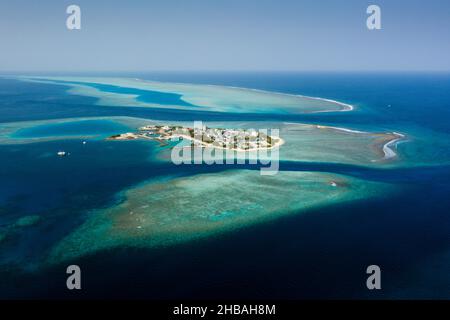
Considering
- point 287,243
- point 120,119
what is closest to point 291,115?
point 120,119

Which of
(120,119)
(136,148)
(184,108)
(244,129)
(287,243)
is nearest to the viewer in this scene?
(287,243)

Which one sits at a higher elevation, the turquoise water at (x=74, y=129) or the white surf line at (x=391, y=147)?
the turquoise water at (x=74, y=129)

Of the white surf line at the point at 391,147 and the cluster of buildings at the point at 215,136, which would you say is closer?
the white surf line at the point at 391,147

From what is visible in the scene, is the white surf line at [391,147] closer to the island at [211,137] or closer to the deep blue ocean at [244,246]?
the deep blue ocean at [244,246]

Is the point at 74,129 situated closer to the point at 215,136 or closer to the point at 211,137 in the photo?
the point at 211,137

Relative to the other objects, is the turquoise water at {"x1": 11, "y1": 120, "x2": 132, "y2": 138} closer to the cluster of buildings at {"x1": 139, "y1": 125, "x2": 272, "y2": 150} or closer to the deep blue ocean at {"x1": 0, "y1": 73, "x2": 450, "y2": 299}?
the cluster of buildings at {"x1": 139, "y1": 125, "x2": 272, "y2": 150}

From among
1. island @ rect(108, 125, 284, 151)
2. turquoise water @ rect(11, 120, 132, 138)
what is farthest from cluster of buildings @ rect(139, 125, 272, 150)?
turquoise water @ rect(11, 120, 132, 138)

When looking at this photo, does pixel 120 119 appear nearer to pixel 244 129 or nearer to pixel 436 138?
pixel 244 129

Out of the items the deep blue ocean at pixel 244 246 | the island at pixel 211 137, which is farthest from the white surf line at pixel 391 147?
the island at pixel 211 137
